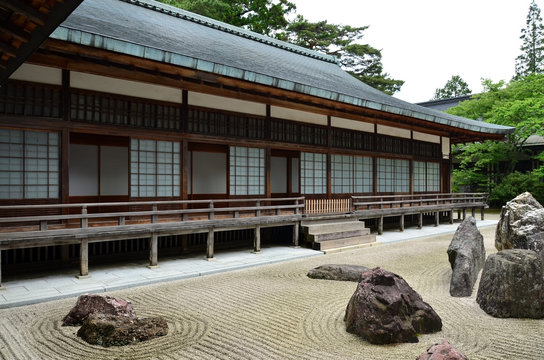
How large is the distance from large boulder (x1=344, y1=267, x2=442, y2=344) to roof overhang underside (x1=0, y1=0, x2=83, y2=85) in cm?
466

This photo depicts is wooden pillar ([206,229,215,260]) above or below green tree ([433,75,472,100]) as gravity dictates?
below

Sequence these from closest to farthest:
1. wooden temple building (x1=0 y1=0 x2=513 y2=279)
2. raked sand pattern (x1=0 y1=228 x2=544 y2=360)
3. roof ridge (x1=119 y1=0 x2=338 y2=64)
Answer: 1. raked sand pattern (x1=0 y1=228 x2=544 y2=360)
2. wooden temple building (x1=0 y1=0 x2=513 y2=279)
3. roof ridge (x1=119 y1=0 x2=338 y2=64)

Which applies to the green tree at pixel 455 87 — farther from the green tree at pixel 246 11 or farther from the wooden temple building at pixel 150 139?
the wooden temple building at pixel 150 139

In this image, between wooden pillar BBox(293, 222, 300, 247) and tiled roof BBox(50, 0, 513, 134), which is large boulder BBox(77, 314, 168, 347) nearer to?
tiled roof BBox(50, 0, 513, 134)

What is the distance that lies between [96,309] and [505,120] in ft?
84.6

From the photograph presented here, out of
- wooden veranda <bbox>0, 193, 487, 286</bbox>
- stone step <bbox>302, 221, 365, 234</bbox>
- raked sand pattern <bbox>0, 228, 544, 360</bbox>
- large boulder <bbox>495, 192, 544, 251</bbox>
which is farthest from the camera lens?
stone step <bbox>302, 221, 365, 234</bbox>

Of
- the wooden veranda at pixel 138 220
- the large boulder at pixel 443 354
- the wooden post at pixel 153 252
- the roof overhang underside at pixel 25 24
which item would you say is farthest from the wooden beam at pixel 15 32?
the wooden post at pixel 153 252

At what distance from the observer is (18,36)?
4246 millimetres

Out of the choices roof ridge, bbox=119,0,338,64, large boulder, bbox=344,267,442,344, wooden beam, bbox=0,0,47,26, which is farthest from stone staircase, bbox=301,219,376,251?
roof ridge, bbox=119,0,338,64

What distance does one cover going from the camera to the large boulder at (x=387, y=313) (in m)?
4.91

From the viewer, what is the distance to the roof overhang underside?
357 centimetres

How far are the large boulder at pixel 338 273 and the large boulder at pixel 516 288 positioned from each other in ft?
8.31

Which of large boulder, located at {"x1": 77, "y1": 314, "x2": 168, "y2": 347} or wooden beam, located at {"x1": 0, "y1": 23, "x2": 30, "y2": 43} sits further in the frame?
large boulder, located at {"x1": 77, "y1": 314, "x2": 168, "y2": 347}

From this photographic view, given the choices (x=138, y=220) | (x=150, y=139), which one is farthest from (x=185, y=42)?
(x=138, y=220)
